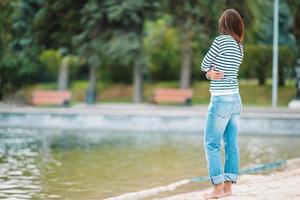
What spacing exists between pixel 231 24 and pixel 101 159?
856cm

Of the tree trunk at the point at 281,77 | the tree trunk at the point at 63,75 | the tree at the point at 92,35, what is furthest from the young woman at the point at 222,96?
the tree trunk at the point at 281,77

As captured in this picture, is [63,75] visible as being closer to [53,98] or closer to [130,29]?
[130,29]

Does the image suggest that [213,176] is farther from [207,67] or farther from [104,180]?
[104,180]

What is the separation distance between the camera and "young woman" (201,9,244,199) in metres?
8.61

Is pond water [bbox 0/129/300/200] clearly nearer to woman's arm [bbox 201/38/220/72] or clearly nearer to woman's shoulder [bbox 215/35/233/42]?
woman's arm [bbox 201/38/220/72]

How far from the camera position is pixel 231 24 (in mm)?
8742

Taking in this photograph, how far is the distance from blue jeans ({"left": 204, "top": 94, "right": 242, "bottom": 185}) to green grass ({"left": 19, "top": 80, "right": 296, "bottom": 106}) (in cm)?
2587

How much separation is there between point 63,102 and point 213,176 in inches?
919

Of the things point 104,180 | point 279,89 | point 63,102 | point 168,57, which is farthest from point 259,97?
point 104,180

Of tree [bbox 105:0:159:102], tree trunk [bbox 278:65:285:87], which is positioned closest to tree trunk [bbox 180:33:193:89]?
tree [bbox 105:0:159:102]

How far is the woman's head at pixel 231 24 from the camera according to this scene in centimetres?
872

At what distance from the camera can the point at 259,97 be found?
119 ft

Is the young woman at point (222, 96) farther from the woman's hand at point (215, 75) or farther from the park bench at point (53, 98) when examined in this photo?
the park bench at point (53, 98)

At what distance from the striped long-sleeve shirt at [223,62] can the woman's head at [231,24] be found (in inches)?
3.3
